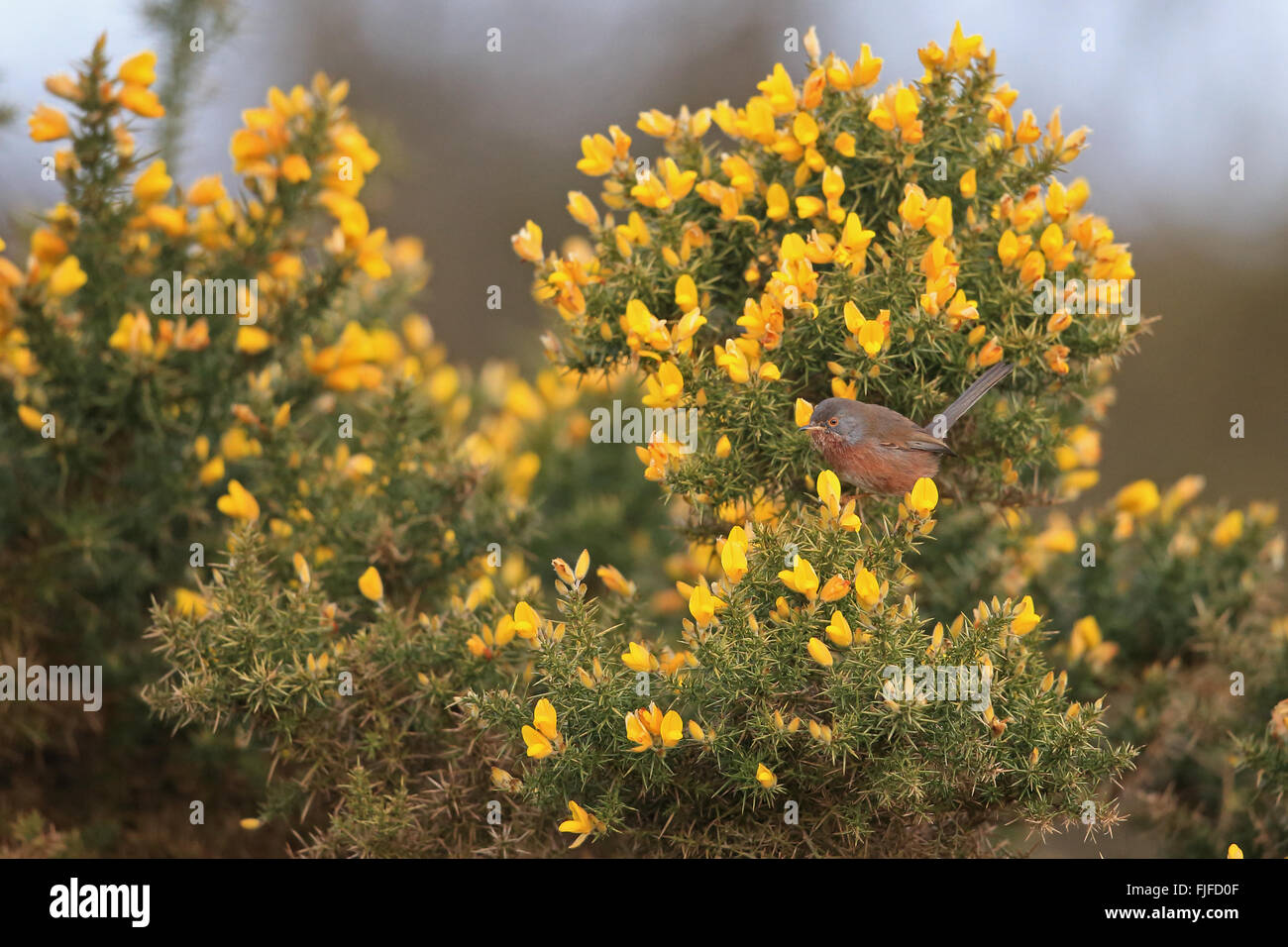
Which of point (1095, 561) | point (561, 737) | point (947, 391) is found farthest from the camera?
point (1095, 561)

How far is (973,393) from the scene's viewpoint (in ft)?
8.64

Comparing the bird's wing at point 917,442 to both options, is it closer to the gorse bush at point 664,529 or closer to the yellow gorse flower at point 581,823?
the gorse bush at point 664,529

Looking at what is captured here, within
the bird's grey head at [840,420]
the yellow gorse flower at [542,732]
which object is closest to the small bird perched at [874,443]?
Answer: the bird's grey head at [840,420]

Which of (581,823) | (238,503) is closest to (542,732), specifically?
(581,823)

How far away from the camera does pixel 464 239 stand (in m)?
12.7

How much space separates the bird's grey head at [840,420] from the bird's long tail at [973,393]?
0.24 m

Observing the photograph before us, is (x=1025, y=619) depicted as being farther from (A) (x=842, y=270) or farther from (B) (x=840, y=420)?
(A) (x=842, y=270)

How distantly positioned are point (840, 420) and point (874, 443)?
9 cm

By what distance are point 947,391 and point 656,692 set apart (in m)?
1.03

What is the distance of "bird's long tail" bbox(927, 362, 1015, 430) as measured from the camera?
8.62 feet

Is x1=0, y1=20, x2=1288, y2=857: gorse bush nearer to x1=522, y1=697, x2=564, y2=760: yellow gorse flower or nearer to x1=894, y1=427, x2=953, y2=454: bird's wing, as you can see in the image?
x1=522, y1=697, x2=564, y2=760: yellow gorse flower

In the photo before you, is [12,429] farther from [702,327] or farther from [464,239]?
[464,239]

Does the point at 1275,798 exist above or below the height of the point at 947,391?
below

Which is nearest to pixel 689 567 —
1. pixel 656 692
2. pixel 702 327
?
pixel 702 327
